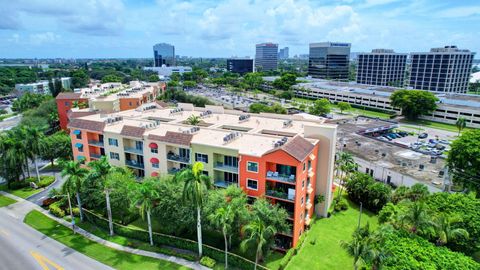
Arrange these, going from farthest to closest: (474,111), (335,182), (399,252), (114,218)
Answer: (474,111), (335,182), (114,218), (399,252)

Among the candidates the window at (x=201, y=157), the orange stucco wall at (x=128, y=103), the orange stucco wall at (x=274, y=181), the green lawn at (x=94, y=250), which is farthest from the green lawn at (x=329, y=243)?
the orange stucco wall at (x=128, y=103)

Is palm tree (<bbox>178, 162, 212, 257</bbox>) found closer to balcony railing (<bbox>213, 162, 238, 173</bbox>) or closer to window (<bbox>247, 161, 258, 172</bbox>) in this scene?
window (<bbox>247, 161, 258, 172</bbox>)

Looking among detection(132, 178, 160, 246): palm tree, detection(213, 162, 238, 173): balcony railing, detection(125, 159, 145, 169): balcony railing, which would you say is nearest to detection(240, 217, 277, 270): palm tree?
detection(213, 162, 238, 173): balcony railing

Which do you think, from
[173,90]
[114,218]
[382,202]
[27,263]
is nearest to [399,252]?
[382,202]

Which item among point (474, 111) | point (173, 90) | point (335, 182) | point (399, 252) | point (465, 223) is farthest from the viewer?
point (173, 90)

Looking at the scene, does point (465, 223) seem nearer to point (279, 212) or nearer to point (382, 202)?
point (382, 202)

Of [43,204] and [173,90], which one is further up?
[173,90]

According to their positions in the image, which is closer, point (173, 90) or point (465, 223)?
point (465, 223)

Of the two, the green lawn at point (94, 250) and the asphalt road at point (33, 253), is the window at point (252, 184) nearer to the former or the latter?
the green lawn at point (94, 250)
